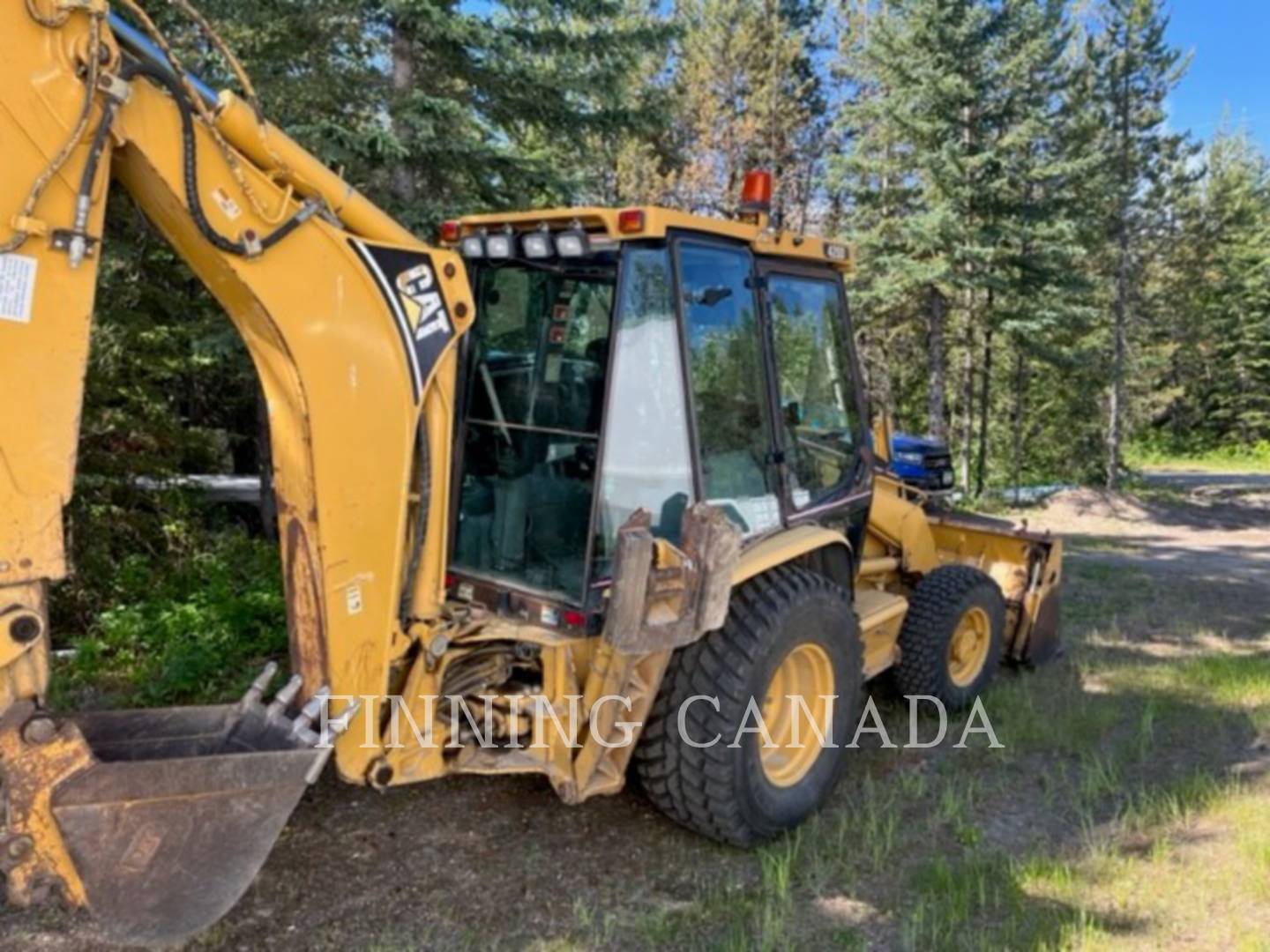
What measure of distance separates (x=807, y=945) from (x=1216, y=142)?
3424 cm

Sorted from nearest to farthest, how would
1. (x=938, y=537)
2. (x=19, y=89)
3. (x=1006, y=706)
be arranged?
1. (x=19, y=89)
2. (x=1006, y=706)
3. (x=938, y=537)

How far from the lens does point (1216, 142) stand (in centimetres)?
2939

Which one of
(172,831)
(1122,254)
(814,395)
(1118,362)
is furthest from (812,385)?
(1122,254)

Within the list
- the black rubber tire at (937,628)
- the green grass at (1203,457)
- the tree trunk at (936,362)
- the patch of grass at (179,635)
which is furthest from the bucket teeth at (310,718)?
the green grass at (1203,457)

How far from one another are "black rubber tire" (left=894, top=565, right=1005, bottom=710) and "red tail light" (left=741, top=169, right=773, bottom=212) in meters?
2.27

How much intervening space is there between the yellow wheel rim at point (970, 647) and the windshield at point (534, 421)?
2.69 m

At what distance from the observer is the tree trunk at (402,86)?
6320 millimetres

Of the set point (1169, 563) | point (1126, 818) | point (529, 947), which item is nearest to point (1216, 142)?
point (1169, 563)

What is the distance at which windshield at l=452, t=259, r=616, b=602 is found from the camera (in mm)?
3350

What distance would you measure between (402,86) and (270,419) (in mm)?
4553

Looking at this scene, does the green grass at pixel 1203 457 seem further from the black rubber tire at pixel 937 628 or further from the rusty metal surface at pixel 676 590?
the rusty metal surface at pixel 676 590

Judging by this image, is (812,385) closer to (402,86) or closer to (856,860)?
(856,860)

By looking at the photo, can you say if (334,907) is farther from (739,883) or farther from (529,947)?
(739,883)

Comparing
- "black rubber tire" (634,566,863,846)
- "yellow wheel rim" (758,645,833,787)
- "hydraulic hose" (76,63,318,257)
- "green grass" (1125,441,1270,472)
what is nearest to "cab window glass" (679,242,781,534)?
"black rubber tire" (634,566,863,846)
